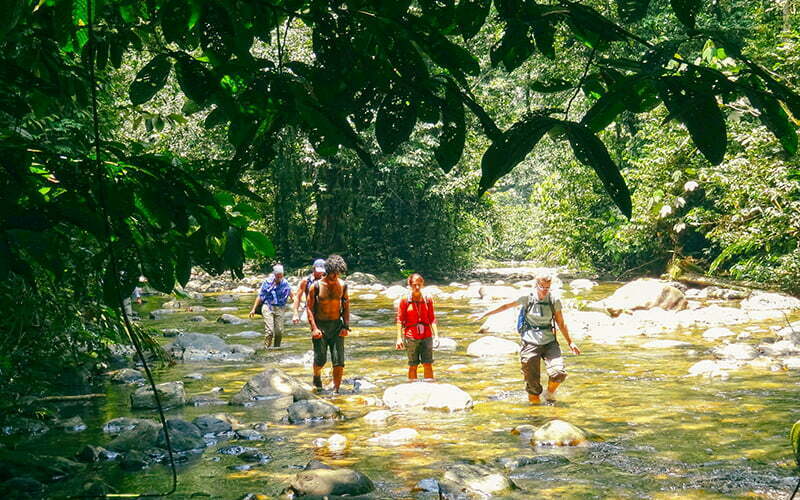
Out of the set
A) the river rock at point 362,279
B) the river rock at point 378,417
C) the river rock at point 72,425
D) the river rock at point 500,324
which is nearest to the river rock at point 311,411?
the river rock at point 378,417

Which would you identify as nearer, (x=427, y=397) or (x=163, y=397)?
(x=427, y=397)

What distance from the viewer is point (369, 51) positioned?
2.35 m

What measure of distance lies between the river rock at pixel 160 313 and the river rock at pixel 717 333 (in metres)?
14.0

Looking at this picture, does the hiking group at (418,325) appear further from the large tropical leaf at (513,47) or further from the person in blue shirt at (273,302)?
the large tropical leaf at (513,47)

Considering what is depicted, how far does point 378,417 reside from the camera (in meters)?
8.38

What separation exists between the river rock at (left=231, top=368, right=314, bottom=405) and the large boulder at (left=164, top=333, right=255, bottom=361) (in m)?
3.46

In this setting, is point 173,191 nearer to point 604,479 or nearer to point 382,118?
point 382,118

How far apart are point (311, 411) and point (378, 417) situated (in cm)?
81

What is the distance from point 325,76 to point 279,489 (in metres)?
4.30

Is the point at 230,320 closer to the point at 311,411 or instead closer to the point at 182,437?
the point at 311,411

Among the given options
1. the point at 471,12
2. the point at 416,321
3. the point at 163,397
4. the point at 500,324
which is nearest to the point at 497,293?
the point at 500,324

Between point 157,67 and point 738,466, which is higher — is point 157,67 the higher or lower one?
the higher one

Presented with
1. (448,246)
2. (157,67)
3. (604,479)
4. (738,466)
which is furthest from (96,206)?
(448,246)

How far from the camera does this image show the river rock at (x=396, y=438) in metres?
7.37
